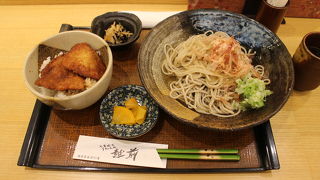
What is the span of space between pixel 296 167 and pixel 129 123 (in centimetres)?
110

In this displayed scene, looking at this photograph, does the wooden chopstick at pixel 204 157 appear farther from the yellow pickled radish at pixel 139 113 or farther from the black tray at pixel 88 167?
the yellow pickled radish at pixel 139 113

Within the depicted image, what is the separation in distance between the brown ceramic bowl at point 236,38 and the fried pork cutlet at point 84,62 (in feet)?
0.95

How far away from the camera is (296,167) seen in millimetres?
1507

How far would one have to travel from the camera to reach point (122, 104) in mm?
1702

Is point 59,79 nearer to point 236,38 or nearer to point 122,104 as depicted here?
point 122,104

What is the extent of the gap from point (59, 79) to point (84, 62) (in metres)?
0.20

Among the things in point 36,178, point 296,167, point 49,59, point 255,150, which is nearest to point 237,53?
point 255,150

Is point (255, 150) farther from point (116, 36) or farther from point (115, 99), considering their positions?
point (116, 36)

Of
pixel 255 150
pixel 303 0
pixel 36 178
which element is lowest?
pixel 36 178

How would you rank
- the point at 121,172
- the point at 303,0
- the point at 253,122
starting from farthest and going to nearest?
the point at 303,0, the point at 121,172, the point at 253,122

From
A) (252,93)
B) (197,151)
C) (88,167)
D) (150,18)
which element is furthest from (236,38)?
(88,167)

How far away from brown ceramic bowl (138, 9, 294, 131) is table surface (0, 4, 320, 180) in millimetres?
316

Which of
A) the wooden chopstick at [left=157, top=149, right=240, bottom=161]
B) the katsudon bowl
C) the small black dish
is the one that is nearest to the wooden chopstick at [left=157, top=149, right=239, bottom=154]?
the wooden chopstick at [left=157, top=149, right=240, bottom=161]

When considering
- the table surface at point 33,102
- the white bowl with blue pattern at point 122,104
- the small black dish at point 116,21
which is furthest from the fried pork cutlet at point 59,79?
the small black dish at point 116,21
